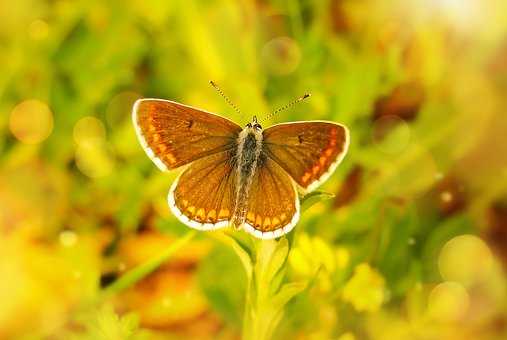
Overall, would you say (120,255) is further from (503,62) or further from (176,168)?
(503,62)

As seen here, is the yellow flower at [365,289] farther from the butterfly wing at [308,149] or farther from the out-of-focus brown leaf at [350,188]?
the butterfly wing at [308,149]

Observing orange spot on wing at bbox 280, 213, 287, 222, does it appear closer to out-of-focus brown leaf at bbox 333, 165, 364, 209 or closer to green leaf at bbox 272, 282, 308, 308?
green leaf at bbox 272, 282, 308, 308

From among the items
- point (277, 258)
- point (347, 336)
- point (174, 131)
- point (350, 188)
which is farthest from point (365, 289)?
point (174, 131)

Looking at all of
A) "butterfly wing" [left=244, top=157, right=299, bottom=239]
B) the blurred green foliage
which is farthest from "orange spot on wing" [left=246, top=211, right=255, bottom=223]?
the blurred green foliage

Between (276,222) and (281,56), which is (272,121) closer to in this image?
(281,56)

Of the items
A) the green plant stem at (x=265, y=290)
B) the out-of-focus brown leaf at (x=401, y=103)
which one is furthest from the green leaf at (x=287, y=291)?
the out-of-focus brown leaf at (x=401, y=103)

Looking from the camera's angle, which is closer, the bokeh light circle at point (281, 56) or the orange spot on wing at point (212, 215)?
the orange spot on wing at point (212, 215)
